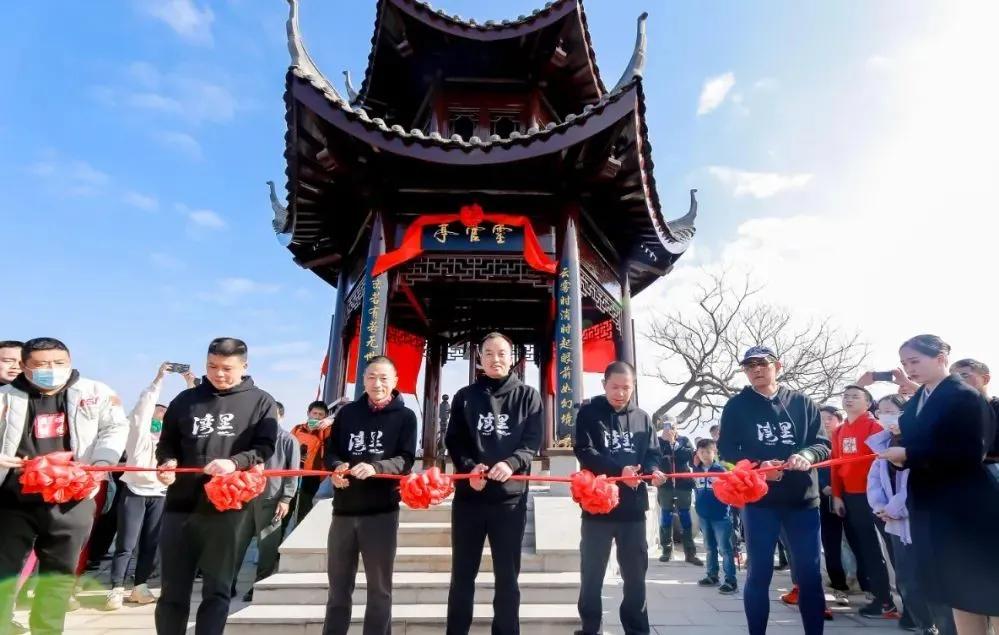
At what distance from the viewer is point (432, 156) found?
6531mm

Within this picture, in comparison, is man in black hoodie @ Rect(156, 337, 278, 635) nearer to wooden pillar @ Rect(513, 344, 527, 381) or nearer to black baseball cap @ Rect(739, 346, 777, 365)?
black baseball cap @ Rect(739, 346, 777, 365)

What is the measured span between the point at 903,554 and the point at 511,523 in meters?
3.45

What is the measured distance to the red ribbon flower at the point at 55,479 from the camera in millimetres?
2912

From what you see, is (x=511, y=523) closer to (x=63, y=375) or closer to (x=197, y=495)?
(x=197, y=495)

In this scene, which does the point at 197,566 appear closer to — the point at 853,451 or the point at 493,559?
the point at 493,559

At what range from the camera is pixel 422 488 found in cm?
308

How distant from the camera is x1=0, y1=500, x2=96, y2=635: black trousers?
9.81 feet

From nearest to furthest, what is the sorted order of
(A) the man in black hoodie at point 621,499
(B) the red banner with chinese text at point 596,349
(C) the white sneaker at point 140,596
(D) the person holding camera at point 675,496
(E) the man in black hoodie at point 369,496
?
(E) the man in black hoodie at point 369,496, (A) the man in black hoodie at point 621,499, (C) the white sneaker at point 140,596, (D) the person holding camera at point 675,496, (B) the red banner with chinese text at point 596,349

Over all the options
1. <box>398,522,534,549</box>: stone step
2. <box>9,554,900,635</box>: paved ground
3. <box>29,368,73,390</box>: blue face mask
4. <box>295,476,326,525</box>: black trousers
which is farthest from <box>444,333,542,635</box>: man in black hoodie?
<box>295,476,326,525</box>: black trousers

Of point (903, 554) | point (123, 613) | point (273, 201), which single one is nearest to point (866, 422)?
point (903, 554)

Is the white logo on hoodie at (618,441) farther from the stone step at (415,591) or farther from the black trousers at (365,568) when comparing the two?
the black trousers at (365,568)

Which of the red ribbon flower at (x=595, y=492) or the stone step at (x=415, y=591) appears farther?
the stone step at (x=415, y=591)

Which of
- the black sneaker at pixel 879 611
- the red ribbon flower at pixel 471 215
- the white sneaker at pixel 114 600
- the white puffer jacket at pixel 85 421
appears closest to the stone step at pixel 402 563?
the white sneaker at pixel 114 600

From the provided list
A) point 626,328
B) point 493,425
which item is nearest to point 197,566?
point 493,425
